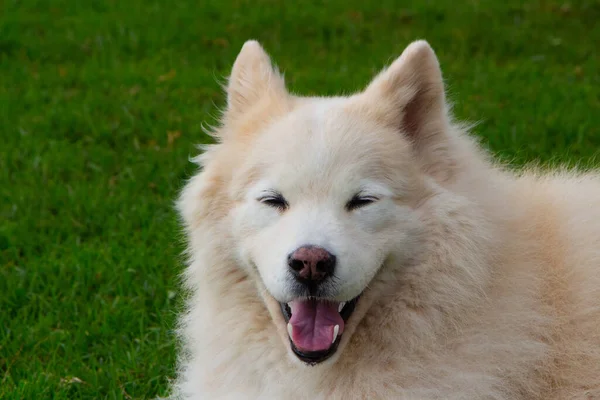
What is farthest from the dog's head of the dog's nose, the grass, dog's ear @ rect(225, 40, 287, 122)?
the grass

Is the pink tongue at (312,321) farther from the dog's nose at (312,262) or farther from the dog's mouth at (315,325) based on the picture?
the dog's nose at (312,262)

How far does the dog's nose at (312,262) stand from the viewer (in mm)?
3646

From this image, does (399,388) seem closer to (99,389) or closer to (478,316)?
(478,316)

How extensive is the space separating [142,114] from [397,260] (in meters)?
5.32

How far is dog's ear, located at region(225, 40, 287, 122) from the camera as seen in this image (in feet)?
14.5

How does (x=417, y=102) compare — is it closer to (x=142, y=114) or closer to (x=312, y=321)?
(x=312, y=321)

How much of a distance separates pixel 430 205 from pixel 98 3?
31.2 feet

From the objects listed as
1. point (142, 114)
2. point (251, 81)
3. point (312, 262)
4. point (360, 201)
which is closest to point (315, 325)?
point (312, 262)

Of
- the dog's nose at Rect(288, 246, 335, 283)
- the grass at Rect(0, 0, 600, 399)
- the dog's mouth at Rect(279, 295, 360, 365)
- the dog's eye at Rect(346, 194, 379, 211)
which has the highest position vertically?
the dog's eye at Rect(346, 194, 379, 211)

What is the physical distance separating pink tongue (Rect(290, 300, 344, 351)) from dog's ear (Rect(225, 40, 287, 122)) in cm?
111

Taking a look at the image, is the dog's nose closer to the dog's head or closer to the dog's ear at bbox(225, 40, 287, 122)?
the dog's head

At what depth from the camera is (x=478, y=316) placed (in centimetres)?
394

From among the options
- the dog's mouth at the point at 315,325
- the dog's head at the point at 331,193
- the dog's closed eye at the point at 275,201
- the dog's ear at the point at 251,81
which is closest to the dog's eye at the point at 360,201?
the dog's head at the point at 331,193

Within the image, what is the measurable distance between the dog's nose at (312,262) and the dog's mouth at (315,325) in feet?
0.69
